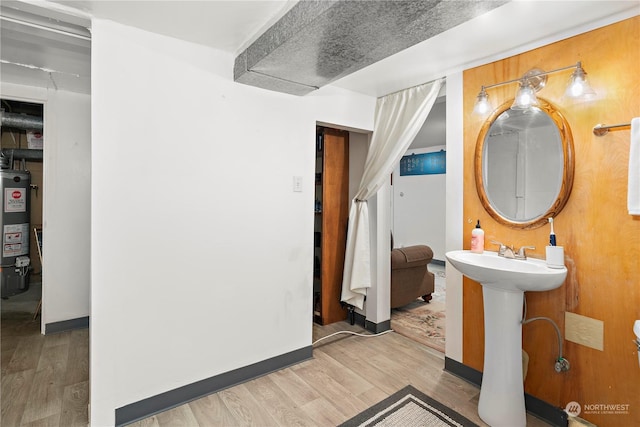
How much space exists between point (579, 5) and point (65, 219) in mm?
4321

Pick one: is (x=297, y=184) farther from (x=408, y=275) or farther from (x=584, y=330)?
(x=584, y=330)

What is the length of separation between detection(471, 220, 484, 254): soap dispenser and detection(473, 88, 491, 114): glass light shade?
845mm

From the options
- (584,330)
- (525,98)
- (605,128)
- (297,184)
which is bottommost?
(584,330)

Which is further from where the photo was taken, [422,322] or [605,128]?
[422,322]

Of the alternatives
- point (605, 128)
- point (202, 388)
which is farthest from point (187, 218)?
point (605, 128)

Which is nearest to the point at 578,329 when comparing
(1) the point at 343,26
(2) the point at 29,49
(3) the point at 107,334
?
(1) the point at 343,26

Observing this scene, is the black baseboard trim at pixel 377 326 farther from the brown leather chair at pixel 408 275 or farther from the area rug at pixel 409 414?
the area rug at pixel 409 414

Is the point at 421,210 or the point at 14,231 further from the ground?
the point at 421,210

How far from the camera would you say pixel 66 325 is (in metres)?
3.01

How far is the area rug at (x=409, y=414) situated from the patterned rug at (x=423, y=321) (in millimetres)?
810

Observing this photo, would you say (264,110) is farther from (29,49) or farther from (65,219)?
(65,219)

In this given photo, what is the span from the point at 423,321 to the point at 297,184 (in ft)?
7.02

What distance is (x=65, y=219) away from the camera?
301cm

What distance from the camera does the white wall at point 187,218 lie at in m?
1.70
